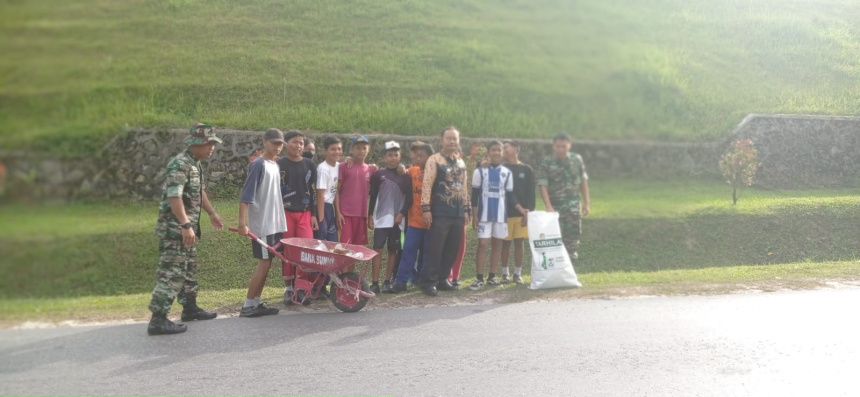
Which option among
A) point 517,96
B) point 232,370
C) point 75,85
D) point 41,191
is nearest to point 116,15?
point 75,85

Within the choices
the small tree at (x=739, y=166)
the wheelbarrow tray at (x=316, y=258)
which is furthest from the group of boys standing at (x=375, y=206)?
the small tree at (x=739, y=166)

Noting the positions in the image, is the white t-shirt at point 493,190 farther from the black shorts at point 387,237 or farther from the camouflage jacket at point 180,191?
the camouflage jacket at point 180,191

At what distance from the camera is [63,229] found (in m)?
1.45

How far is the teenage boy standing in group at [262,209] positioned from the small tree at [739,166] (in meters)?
5.42

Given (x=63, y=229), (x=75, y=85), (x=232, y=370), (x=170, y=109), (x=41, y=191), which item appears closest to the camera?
(x=41, y=191)

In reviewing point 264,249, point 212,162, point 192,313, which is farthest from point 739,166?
point 212,162

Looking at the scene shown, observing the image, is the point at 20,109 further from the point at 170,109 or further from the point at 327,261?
the point at 170,109

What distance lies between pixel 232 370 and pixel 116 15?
2.21 metres

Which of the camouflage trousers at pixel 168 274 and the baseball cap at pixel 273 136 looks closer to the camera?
the camouflage trousers at pixel 168 274

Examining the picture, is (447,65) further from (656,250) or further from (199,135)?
(656,250)

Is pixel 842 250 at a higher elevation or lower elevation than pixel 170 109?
lower

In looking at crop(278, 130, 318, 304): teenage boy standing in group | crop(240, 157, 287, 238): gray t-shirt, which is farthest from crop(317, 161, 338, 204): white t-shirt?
crop(240, 157, 287, 238): gray t-shirt

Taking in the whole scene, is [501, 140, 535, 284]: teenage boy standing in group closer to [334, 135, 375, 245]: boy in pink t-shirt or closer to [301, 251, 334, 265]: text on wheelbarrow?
[334, 135, 375, 245]: boy in pink t-shirt

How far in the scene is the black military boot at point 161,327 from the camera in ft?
15.3
